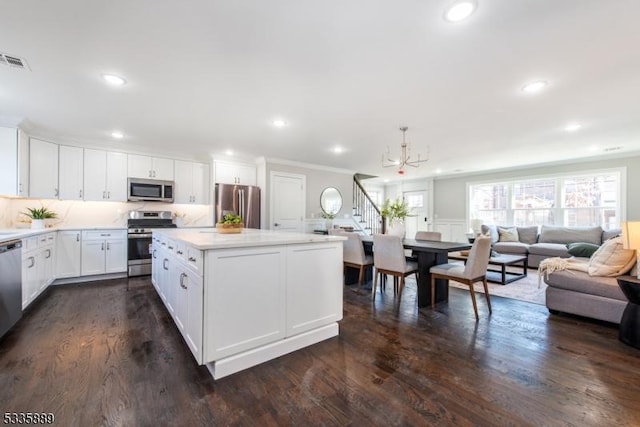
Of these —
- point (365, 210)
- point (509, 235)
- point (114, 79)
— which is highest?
point (114, 79)

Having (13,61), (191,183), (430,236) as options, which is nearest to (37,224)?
(191,183)

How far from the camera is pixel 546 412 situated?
60.5 inches

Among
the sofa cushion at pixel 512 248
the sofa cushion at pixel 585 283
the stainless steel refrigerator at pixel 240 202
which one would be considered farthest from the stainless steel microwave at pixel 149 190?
the sofa cushion at pixel 512 248

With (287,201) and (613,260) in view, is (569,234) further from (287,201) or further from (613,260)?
(287,201)

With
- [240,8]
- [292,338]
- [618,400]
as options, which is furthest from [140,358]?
[618,400]

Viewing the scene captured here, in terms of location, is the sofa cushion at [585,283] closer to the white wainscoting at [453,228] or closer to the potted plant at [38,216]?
the white wainscoting at [453,228]

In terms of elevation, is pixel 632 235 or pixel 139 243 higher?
pixel 632 235

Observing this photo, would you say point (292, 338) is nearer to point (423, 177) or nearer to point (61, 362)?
point (61, 362)

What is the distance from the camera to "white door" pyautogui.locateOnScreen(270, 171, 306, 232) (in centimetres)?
600

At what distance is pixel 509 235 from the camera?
6605mm

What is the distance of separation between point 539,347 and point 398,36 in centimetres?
272

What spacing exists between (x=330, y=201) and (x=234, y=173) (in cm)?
245

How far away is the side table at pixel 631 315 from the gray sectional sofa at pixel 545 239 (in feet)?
10.4

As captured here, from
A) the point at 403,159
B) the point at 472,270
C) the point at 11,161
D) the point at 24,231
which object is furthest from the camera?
the point at 403,159
